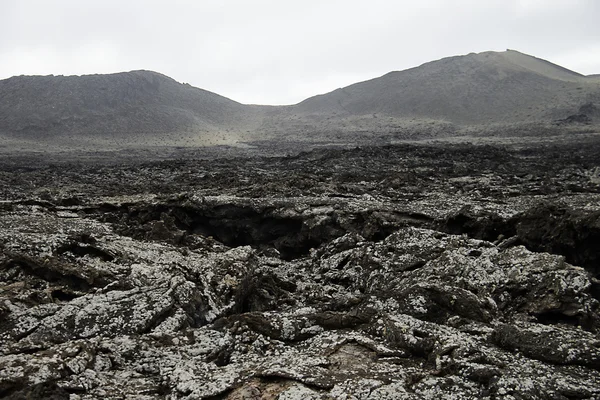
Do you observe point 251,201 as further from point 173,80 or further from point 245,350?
point 173,80

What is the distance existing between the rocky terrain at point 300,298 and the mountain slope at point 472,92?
51712 mm

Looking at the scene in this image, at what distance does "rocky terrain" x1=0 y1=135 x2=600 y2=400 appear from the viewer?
4.61 m

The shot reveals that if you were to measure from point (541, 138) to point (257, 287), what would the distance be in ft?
128

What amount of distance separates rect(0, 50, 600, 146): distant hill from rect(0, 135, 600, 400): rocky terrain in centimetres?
4173

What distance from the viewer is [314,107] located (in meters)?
84.0

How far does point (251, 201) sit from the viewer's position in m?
12.6

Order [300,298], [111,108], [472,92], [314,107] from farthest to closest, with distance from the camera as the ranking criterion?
[314,107] → [472,92] → [111,108] → [300,298]

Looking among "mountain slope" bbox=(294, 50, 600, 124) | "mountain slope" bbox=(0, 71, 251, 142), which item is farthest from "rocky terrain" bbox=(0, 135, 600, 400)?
"mountain slope" bbox=(294, 50, 600, 124)

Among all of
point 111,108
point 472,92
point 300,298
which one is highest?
point 472,92

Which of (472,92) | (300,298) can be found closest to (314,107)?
(472,92)

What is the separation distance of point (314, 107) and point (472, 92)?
26.8 metres

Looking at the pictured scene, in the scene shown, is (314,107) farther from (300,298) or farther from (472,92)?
(300,298)

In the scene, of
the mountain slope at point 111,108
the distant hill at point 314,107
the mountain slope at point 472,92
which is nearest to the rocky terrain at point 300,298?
the distant hill at point 314,107

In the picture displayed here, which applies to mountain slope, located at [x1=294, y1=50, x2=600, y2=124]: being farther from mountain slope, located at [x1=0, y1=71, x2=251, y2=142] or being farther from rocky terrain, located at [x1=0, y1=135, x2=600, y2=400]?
rocky terrain, located at [x1=0, y1=135, x2=600, y2=400]
